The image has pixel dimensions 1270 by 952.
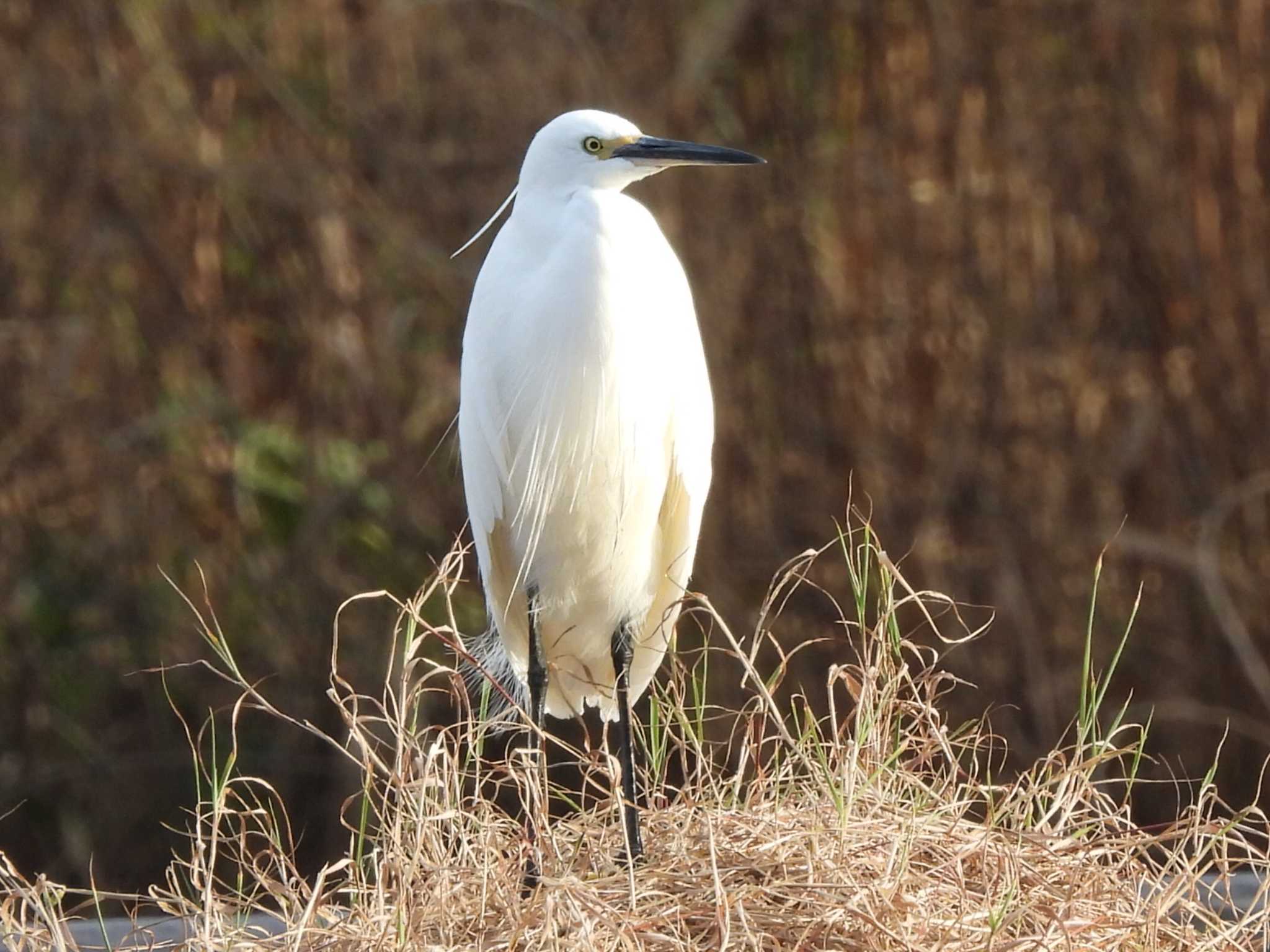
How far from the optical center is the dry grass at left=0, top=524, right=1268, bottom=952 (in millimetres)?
1271

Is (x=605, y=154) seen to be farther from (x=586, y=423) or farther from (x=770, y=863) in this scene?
(x=770, y=863)

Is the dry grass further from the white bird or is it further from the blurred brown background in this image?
the blurred brown background

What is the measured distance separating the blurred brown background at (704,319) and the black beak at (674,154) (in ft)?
3.62

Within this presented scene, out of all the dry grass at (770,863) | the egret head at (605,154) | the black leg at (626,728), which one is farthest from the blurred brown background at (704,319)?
the dry grass at (770,863)

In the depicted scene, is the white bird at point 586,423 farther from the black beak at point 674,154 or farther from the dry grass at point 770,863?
the dry grass at point 770,863

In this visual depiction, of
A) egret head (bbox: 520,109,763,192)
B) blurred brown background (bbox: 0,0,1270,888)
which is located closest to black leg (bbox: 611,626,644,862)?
egret head (bbox: 520,109,763,192)

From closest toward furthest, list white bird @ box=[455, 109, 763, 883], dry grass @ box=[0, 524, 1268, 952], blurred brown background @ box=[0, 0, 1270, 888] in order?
dry grass @ box=[0, 524, 1268, 952]
white bird @ box=[455, 109, 763, 883]
blurred brown background @ box=[0, 0, 1270, 888]

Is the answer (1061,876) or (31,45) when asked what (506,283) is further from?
(31,45)

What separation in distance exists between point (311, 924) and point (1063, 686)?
1630 millimetres

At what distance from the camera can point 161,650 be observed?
2877 millimetres

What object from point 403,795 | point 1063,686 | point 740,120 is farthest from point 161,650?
point 403,795

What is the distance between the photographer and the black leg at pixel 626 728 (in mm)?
1494

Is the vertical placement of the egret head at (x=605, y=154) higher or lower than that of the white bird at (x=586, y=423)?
higher

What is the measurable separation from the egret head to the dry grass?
0.38 metres
